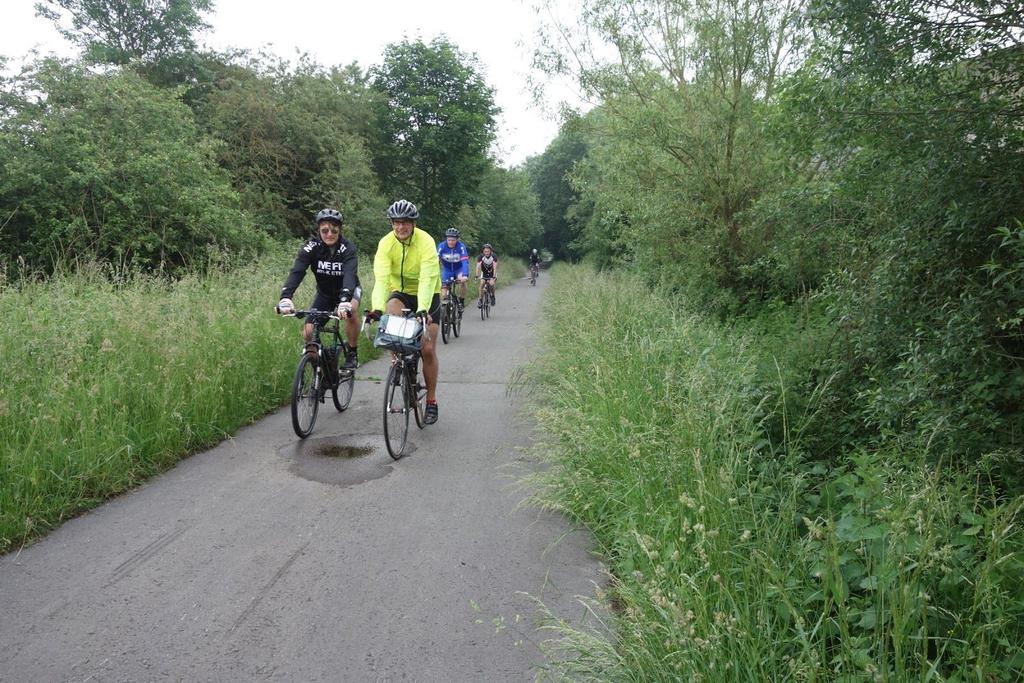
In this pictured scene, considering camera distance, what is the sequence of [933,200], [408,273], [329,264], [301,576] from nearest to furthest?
[301,576]
[933,200]
[408,273]
[329,264]

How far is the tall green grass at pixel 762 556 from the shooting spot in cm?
210

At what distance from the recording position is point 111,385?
511cm

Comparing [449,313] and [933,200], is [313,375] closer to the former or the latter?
[933,200]

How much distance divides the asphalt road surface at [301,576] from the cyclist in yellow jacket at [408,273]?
1162 millimetres

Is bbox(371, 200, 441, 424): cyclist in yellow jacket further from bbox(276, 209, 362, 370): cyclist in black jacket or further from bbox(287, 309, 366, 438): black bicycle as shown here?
bbox(287, 309, 366, 438): black bicycle

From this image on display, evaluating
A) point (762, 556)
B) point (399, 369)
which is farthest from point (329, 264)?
point (762, 556)

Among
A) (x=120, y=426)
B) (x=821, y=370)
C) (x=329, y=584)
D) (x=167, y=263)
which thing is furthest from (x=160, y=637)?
(x=167, y=263)

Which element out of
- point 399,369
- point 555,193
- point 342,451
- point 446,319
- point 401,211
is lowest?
point 342,451

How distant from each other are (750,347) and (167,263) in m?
12.2

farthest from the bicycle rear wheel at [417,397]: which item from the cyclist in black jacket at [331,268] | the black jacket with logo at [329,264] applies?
the black jacket with logo at [329,264]

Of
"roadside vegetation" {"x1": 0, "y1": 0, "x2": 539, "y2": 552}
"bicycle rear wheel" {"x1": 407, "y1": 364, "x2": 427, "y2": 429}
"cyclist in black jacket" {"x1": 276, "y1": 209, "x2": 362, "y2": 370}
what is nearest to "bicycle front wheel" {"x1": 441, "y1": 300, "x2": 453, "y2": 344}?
"roadside vegetation" {"x1": 0, "y1": 0, "x2": 539, "y2": 552}

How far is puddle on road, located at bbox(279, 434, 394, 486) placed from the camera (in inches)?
195

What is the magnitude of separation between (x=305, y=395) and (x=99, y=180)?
31.7 feet

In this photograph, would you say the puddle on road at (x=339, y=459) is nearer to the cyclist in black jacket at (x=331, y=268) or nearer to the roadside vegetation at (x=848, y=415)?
the cyclist in black jacket at (x=331, y=268)
